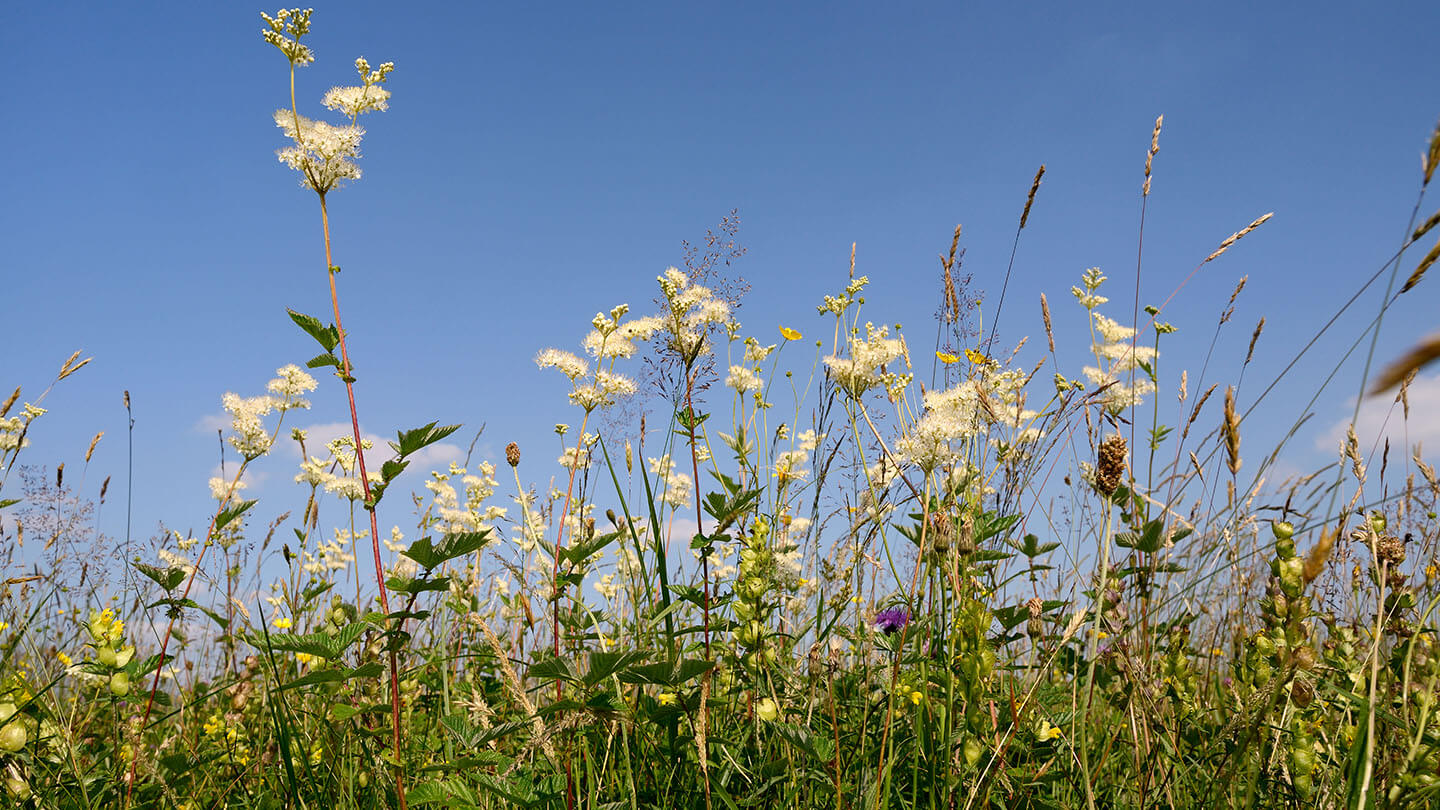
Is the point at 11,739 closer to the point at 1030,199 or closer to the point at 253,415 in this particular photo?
the point at 253,415

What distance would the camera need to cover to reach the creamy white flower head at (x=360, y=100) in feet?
6.15

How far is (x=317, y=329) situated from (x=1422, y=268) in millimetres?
2179

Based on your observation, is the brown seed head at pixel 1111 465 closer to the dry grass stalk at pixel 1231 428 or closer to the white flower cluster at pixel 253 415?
the dry grass stalk at pixel 1231 428

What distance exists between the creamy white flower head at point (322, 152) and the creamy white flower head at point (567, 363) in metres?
0.79

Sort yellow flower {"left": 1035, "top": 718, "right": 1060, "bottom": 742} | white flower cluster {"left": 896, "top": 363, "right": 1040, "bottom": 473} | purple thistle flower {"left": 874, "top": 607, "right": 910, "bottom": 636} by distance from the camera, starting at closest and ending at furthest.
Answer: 1. yellow flower {"left": 1035, "top": 718, "right": 1060, "bottom": 742}
2. white flower cluster {"left": 896, "top": 363, "right": 1040, "bottom": 473}
3. purple thistle flower {"left": 874, "top": 607, "right": 910, "bottom": 636}

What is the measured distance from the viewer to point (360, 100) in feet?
6.16

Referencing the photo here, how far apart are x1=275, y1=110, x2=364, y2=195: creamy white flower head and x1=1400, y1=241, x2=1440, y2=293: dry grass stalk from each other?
219 cm

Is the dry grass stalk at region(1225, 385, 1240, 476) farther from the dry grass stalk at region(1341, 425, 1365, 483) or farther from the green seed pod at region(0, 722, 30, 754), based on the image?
the green seed pod at region(0, 722, 30, 754)

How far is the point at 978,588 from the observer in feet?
4.95

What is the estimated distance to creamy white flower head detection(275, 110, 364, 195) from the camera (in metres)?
1.70

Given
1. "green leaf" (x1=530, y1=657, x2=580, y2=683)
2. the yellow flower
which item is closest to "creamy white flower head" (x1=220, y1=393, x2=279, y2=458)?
"green leaf" (x1=530, y1=657, x2=580, y2=683)

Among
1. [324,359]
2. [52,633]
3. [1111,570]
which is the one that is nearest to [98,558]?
[52,633]

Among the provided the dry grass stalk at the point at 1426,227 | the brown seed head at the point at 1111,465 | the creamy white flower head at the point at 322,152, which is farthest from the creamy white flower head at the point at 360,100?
the dry grass stalk at the point at 1426,227

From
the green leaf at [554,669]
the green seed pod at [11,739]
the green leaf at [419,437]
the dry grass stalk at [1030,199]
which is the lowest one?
the green seed pod at [11,739]
